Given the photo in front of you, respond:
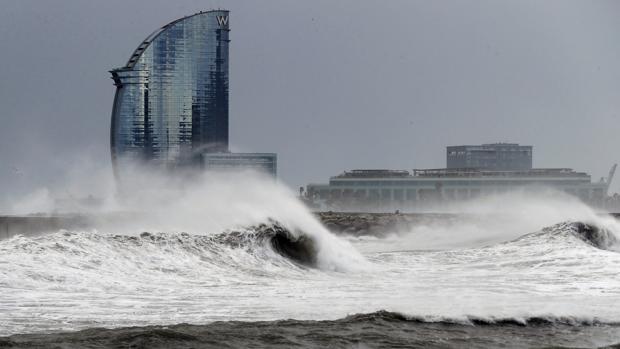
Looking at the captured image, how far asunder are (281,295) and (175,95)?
336 ft

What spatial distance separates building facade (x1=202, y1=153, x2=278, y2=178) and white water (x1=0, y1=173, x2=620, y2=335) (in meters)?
93.6

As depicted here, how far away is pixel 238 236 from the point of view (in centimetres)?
2625

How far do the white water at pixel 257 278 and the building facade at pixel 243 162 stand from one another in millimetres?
93650

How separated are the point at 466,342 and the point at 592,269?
35.4 ft

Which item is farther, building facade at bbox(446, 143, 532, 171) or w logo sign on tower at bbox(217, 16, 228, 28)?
building facade at bbox(446, 143, 532, 171)

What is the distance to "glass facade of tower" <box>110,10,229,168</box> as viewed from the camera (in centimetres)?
10862

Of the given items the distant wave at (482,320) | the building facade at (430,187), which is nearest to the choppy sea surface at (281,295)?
the distant wave at (482,320)

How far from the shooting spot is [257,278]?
20547 millimetres

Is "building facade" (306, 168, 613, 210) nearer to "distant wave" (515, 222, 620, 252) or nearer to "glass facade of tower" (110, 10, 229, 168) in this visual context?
"glass facade of tower" (110, 10, 229, 168)

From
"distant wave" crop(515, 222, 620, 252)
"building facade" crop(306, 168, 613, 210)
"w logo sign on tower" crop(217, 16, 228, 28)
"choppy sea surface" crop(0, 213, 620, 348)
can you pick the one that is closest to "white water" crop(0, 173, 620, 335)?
"choppy sea surface" crop(0, 213, 620, 348)

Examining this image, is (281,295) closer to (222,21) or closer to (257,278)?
(257,278)

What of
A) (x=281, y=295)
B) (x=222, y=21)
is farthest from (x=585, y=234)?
(x=222, y=21)

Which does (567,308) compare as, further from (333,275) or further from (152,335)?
(333,275)

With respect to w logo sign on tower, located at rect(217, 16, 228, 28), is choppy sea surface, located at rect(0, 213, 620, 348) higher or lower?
lower
